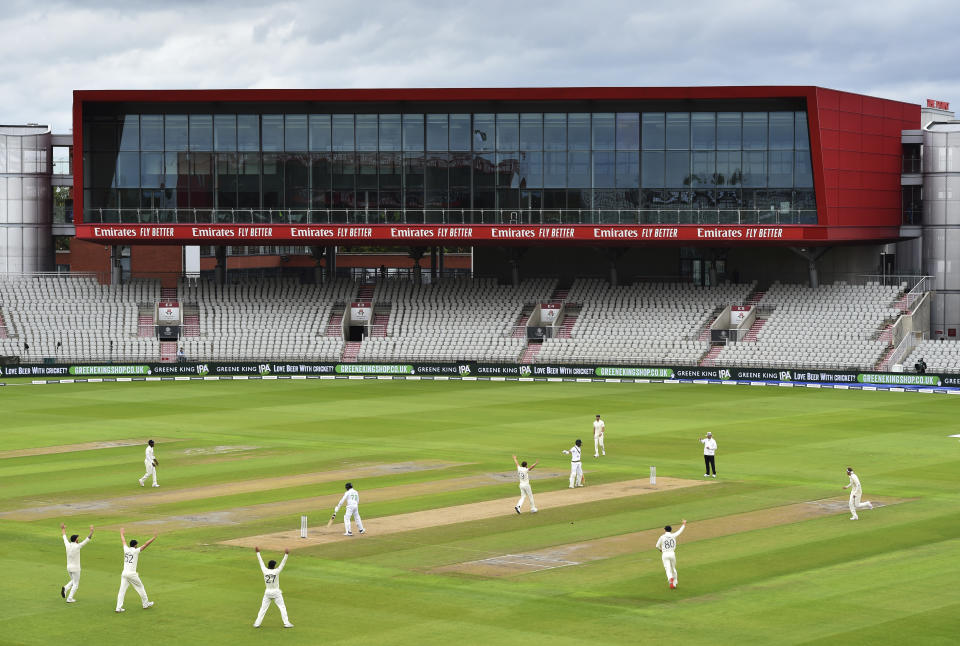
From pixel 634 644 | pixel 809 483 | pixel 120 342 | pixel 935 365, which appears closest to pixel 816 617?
pixel 634 644

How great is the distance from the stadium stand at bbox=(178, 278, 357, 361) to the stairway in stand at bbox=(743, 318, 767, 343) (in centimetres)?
2365

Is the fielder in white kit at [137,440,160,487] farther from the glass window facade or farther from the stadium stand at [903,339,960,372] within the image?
the stadium stand at [903,339,960,372]

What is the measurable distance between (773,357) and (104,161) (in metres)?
41.2

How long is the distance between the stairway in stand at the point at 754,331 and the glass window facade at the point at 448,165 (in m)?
6.02

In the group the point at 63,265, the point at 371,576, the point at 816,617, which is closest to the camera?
the point at 816,617

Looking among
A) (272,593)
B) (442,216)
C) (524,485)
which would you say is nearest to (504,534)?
(524,485)

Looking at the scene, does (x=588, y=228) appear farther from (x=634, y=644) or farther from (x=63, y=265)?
(x=634, y=644)

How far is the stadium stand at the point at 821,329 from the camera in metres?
76.6

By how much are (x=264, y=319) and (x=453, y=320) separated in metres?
11.5

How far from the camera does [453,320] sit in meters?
86.2

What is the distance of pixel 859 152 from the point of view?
8338 cm

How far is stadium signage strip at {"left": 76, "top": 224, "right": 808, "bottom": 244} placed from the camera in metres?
82.8

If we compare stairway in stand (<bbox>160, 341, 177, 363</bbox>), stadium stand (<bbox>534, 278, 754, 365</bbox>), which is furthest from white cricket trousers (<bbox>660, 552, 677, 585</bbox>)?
stairway in stand (<bbox>160, 341, 177, 363</bbox>)

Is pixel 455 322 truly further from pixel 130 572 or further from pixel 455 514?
pixel 130 572
